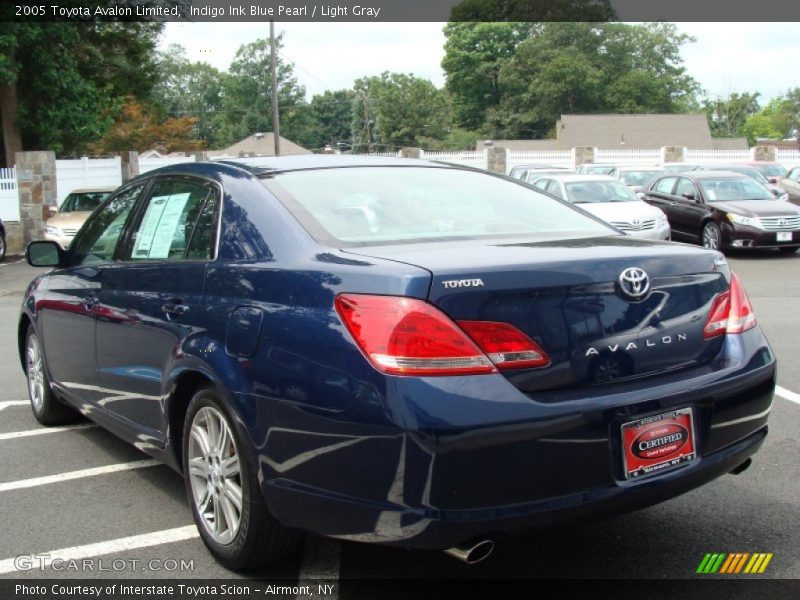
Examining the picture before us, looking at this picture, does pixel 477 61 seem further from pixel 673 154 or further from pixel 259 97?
pixel 673 154

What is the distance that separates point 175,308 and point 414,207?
1142mm

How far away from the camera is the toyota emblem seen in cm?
307

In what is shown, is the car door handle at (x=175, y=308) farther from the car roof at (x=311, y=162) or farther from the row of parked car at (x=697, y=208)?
the row of parked car at (x=697, y=208)

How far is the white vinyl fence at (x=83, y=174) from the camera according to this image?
25234 millimetres

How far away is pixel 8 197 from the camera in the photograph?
76.5 feet

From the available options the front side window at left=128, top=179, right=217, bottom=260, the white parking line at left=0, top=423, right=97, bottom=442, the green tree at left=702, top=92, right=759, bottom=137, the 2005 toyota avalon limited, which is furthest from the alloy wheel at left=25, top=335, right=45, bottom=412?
the green tree at left=702, top=92, right=759, bottom=137

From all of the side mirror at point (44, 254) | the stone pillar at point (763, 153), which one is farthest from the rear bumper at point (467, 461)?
the stone pillar at point (763, 153)

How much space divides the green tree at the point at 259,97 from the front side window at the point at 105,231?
98.1 meters

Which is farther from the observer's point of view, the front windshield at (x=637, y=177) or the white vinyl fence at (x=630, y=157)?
the white vinyl fence at (x=630, y=157)

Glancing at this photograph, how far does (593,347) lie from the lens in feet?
9.78

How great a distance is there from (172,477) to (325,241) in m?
2.12

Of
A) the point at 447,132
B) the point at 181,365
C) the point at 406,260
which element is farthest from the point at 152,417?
the point at 447,132

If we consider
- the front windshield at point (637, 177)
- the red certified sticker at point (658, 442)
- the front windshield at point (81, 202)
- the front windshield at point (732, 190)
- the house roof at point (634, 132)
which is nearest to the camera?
the red certified sticker at point (658, 442)

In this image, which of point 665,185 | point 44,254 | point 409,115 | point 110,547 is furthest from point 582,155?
point 409,115
